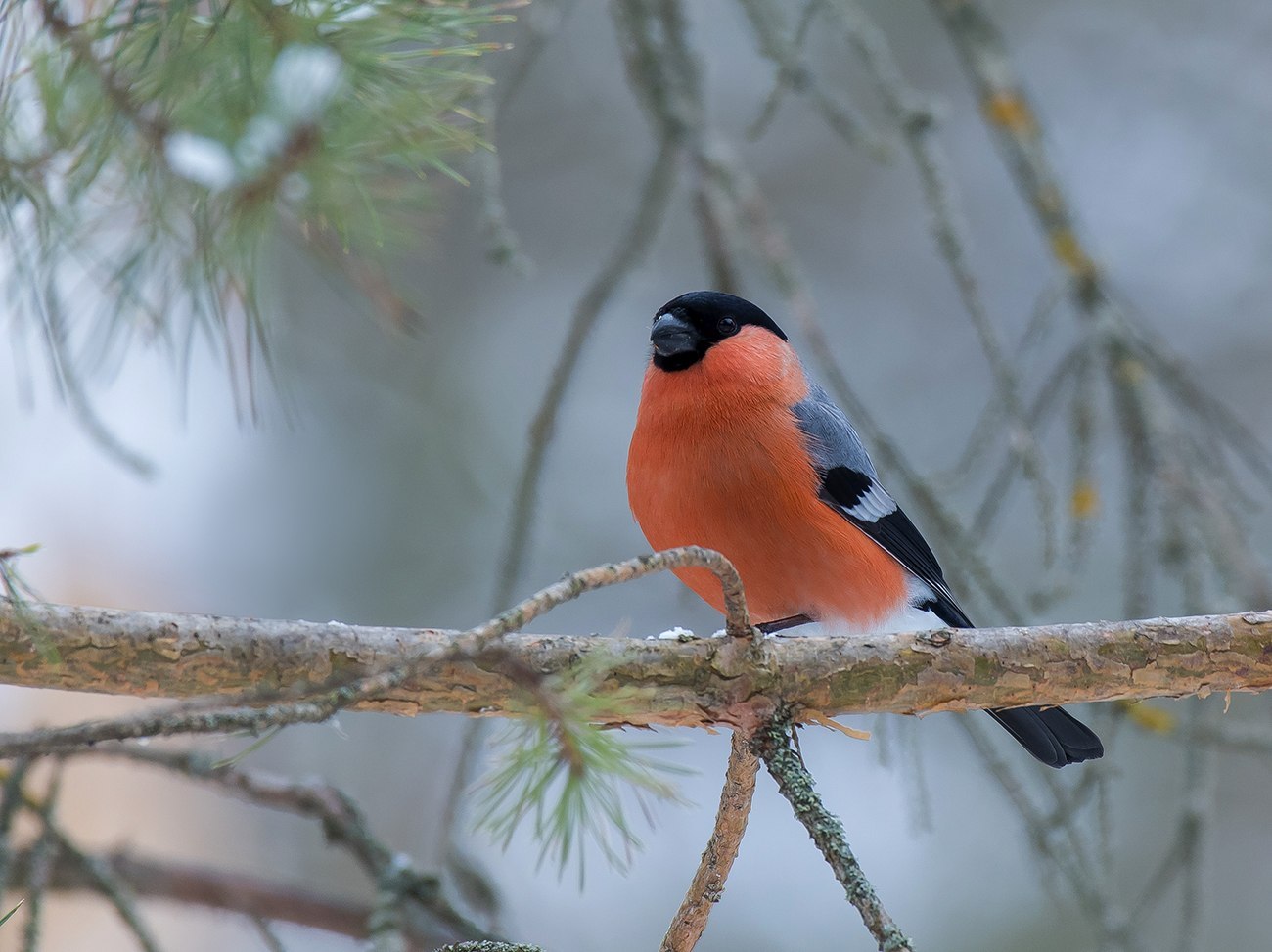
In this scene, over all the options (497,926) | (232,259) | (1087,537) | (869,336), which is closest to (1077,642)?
(1087,537)

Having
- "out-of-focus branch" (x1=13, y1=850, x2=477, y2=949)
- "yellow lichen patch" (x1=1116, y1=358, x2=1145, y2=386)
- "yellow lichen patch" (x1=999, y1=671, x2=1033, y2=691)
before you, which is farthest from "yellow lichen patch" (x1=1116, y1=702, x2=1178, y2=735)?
"out-of-focus branch" (x1=13, y1=850, x2=477, y2=949)

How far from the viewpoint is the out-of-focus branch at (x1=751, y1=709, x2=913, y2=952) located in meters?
1.36

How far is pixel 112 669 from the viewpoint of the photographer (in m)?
1.78

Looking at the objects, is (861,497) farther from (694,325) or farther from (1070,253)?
(1070,253)

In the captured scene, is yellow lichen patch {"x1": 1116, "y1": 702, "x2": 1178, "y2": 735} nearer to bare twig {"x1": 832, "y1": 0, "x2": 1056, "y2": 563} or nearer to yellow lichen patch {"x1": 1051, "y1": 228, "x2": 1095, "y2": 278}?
bare twig {"x1": 832, "y1": 0, "x2": 1056, "y2": 563}

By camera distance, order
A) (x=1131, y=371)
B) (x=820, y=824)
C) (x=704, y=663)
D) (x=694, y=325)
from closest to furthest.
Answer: (x=820, y=824)
(x=704, y=663)
(x=1131, y=371)
(x=694, y=325)

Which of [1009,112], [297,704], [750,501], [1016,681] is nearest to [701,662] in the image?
[1016,681]

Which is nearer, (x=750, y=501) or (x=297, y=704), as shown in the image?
(x=297, y=704)

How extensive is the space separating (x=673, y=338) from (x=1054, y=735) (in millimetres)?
1350

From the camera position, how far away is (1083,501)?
9.18ft

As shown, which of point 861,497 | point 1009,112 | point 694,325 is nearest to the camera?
point 1009,112

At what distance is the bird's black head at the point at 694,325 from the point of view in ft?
10.2

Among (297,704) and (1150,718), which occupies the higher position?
(1150,718)

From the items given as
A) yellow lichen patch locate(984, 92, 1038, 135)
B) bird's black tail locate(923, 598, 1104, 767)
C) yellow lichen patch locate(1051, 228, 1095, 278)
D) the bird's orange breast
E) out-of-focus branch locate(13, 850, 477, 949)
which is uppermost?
yellow lichen patch locate(984, 92, 1038, 135)
